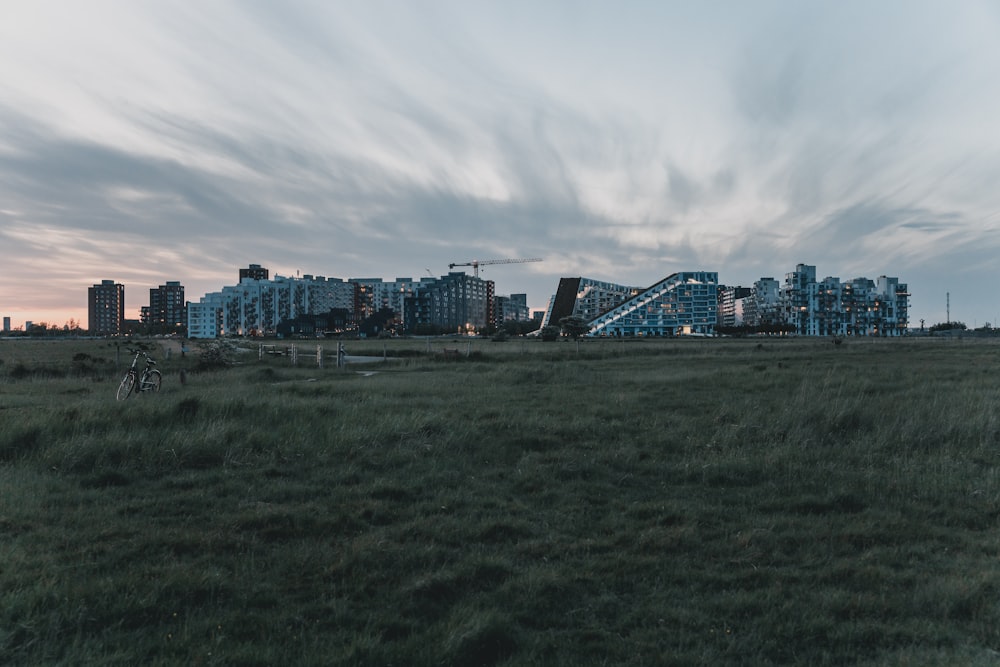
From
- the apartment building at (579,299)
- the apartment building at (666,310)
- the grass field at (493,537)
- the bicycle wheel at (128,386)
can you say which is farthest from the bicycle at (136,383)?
the apartment building at (579,299)

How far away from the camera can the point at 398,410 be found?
51.9 ft

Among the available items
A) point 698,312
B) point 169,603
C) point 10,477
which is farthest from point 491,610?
point 698,312

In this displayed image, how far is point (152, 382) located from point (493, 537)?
1702cm

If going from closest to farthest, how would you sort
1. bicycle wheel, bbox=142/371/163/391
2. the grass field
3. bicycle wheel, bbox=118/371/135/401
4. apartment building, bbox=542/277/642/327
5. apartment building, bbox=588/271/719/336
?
the grass field → bicycle wheel, bbox=118/371/135/401 → bicycle wheel, bbox=142/371/163/391 → apartment building, bbox=588/271/719/336 → apartment building, bbox=542/277/642/327

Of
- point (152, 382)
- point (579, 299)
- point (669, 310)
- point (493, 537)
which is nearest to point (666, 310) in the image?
point (669, 310)

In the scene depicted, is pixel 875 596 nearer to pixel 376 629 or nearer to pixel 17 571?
pixel 376 629

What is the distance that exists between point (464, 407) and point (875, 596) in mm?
12290

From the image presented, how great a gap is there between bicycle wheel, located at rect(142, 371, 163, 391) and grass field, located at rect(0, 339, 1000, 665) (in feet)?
18.7

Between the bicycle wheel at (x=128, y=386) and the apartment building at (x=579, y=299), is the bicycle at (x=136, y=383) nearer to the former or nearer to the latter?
A: the bicycle wheel at (x=128, y=386)

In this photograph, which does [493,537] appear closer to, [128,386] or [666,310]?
[128,386]

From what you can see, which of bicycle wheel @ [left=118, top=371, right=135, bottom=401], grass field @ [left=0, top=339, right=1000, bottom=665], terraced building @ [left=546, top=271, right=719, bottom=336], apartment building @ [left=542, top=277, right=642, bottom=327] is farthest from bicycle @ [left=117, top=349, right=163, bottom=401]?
apartment building @ [left=542, top=277, right=642, bottom=327]

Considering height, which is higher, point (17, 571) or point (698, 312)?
point (698, 312)

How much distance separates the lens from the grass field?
4.67 meters

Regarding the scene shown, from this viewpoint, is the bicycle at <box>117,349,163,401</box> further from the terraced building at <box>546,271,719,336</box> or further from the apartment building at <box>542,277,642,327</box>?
the apartment building at <box>542,277,642,327</box>
